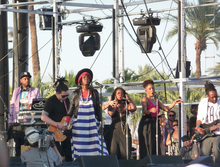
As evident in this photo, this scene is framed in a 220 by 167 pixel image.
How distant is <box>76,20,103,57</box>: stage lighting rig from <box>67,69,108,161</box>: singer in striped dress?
4.66m

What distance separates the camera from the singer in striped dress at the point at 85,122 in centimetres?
572

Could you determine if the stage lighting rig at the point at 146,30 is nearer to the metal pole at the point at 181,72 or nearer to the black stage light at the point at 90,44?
the black stage light at the point at 90,44

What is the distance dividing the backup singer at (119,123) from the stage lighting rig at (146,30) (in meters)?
3.31

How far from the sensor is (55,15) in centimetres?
889

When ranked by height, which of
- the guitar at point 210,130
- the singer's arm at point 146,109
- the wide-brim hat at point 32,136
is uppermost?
the singer's arm at point 146,109

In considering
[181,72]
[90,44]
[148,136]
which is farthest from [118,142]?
[90,44]

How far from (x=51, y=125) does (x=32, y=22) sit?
21382mm

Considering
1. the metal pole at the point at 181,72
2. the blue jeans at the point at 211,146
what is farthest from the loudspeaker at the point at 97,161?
the metal pole at the point at 181,72

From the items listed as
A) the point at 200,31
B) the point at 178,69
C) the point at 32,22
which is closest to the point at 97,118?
the point at 178,69

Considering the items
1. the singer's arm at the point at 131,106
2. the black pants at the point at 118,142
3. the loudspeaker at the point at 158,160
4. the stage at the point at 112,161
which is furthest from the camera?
the singer's arm at the point at 131,106

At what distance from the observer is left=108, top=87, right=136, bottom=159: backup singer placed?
20.4 ft

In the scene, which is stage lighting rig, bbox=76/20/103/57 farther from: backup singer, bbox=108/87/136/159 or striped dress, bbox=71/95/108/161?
striped dress, bbox=71/95/108/161

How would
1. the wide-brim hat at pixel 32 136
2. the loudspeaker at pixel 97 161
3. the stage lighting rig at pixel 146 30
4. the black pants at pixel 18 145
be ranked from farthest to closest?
the stage lighting rig at pixel 146 30, the black pants at pixel 18 145, the loudspeaker at pixel 97 161, the wide-brim hat at pixel 32 136

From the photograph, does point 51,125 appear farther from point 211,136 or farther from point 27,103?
point 211,136
